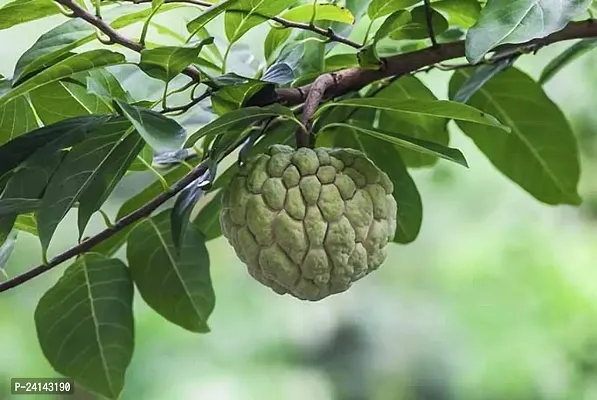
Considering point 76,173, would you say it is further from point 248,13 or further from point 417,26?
point 417,26

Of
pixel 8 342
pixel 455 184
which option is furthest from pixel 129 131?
pixel 455 184

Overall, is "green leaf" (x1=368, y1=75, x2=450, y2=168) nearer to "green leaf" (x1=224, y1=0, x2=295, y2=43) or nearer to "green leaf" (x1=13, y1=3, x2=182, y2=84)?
"green leaf" (x1=224, y1=0, x2=295, y2=43)

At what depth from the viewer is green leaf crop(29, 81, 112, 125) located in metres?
0.70

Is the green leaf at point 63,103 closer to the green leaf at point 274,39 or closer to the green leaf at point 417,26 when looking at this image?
the green leaf at point 274,39

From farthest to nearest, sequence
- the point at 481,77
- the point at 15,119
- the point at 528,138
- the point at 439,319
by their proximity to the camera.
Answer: the point at 439,319, the point at 528,138, the point at 481,77, the point at 15,119

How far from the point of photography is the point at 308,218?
622mm

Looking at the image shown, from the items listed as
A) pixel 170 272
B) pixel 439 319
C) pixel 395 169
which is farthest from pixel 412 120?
pixel 439 319

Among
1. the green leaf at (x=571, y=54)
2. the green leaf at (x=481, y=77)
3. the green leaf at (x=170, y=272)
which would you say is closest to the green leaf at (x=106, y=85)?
the green leaf at (x=170, y=272)

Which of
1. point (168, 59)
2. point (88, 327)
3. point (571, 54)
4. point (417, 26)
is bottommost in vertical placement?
point (88, 327)

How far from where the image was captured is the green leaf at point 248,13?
2.10 feet

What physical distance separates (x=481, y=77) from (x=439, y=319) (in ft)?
4.26

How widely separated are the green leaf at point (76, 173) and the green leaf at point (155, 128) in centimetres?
7

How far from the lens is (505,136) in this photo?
100 centimetres

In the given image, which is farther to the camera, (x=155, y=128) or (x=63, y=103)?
(x=63, y=103)
